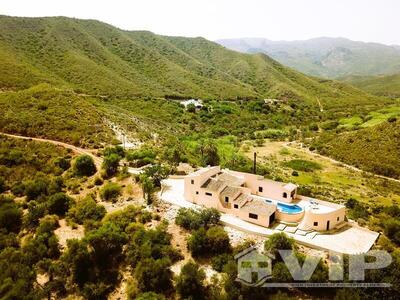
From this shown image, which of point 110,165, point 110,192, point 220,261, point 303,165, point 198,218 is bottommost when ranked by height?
point 303,165

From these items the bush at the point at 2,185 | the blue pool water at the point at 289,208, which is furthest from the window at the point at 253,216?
the bush at the point at 2,185

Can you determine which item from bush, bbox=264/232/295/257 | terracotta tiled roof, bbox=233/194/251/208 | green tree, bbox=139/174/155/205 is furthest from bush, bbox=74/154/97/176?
bush, bbox=264/232/295/257

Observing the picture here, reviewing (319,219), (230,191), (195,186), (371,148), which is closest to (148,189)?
(195,186)

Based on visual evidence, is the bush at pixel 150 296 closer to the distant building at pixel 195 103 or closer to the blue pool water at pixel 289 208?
the blue pool water at pixel 289 208

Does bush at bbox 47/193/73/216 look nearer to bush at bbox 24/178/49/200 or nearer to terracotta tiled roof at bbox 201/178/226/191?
bush at bbox 24/178/49/200

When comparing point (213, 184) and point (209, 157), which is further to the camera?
point (209, 157)

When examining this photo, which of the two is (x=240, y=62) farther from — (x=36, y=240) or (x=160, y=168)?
(x=36, y=240)

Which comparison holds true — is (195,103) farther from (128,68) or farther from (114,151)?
(114,151)
